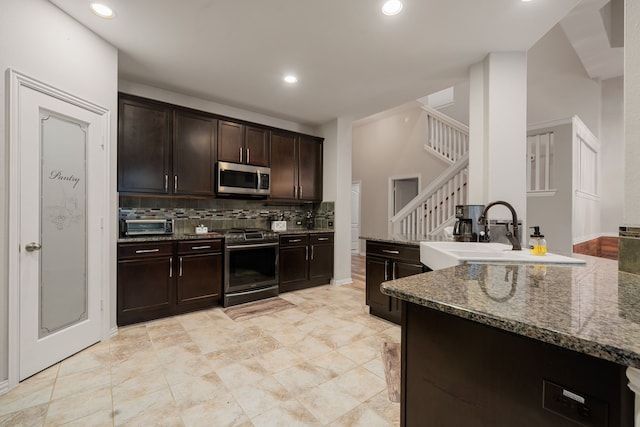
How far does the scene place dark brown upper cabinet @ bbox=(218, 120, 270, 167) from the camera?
370 centimetres

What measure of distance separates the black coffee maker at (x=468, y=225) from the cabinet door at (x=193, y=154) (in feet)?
9.45

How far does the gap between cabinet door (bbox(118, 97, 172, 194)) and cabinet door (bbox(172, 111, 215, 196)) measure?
97mm

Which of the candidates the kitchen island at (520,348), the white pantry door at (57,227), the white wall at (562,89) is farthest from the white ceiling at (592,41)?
the white pantry door at (57,227)

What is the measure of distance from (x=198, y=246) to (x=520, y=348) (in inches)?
125

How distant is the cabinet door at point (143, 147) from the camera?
298cm

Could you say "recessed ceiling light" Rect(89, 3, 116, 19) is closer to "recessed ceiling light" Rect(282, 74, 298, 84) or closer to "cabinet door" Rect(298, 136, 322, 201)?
"recessed ceiling light" Rect(282, 74, 298, 84)

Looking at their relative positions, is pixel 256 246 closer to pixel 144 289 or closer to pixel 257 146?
pixel 144 289

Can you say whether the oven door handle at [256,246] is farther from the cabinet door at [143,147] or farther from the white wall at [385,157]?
the white wall at [385,157]

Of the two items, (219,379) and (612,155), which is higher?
(612,155)

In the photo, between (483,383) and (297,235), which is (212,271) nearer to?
(297,235)

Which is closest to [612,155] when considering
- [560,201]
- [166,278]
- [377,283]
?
[560,201]

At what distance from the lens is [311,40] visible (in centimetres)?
249

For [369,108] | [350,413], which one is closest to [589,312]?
[350,413]

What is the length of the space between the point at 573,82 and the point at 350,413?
6502 millimetres
